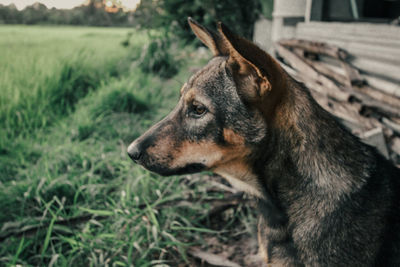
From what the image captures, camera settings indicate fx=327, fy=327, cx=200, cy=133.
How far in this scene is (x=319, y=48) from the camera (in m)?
5.55

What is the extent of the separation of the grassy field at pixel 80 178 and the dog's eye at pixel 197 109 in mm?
1367

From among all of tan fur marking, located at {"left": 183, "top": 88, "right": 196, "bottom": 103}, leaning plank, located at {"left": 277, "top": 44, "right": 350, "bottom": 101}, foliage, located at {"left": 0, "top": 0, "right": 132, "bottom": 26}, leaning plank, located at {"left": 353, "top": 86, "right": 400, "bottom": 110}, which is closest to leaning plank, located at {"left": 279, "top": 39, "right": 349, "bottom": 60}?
leaning plank, located at {"left": 277, "top": 44, "right": 350, "bottom": 101}

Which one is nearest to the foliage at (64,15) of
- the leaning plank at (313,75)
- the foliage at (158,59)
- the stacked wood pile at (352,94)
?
the foliage at (158,59)

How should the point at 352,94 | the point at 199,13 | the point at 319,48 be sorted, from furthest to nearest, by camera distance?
the point at 199,13
the point at 319,48
the point at 352,94

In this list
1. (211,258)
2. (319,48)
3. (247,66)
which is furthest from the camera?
(319,48)

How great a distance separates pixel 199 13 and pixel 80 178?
26.1 feet

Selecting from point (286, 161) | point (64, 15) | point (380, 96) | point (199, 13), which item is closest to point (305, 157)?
point (286, 161)

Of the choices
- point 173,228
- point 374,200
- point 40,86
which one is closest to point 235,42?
point 374,200

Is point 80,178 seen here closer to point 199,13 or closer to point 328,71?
point 328,71

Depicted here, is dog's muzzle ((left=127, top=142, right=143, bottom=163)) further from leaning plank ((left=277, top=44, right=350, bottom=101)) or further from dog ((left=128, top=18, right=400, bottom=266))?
leaning plank ((left=277, top=44, right=350, bottom=101))

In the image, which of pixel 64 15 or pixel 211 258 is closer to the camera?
pixel 211 258

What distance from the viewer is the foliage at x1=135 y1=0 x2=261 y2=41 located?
9336mm

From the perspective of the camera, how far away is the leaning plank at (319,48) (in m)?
5.07

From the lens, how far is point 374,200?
207 centimetres
